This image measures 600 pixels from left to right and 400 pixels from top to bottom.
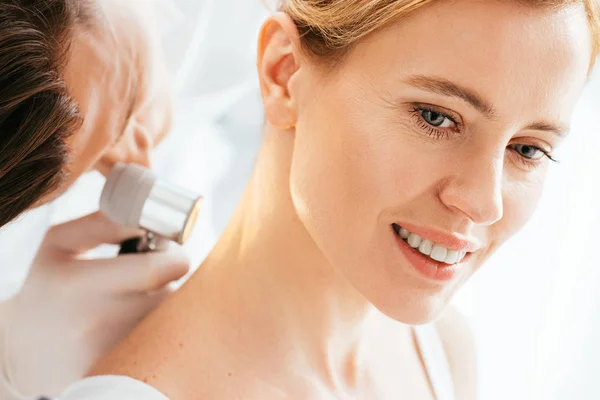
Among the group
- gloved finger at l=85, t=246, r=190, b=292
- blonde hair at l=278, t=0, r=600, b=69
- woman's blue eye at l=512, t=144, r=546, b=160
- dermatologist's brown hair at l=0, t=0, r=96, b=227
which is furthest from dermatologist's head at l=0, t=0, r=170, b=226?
woman's blue eye at l=512, t=144, r=546, b=160

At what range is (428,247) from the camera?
86 centimetres

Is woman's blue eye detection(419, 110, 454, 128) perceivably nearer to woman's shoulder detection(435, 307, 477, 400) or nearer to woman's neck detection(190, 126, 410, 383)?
woman's neck detection(190, 126, 410, 383)

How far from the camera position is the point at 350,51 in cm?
86

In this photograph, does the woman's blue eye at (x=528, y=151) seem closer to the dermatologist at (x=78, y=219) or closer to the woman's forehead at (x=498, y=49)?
the woman's forehead at (x=498, y=49)

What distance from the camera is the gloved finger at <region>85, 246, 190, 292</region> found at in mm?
1060

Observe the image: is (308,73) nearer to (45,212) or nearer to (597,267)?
(45,212)

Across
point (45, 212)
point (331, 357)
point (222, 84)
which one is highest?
point (222, 84)

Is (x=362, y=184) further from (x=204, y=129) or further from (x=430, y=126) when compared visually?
(x=204, y=129)

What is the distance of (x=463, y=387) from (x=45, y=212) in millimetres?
603

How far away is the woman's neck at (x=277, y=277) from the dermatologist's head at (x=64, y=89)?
18cm

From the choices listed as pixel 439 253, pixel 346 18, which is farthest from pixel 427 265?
pixel 346 18

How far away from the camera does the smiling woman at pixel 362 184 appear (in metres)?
0.79

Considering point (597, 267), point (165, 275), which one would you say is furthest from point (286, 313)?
point (597, 267)

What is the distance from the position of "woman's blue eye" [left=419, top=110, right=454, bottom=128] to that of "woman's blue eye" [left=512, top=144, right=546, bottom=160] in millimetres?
83
